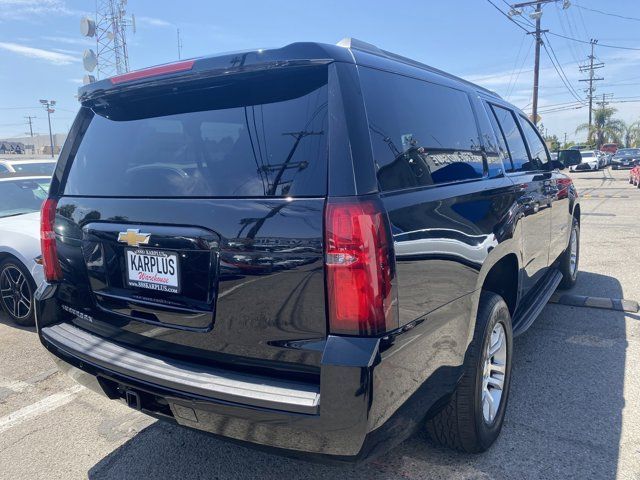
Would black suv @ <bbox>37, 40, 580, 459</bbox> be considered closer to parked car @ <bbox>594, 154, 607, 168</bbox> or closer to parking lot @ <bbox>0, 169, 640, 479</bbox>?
parking lot @ <bbox>0, 169, 640, 479</bbox>

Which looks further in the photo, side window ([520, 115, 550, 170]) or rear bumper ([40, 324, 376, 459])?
side window ([520, 115, 550, 170])

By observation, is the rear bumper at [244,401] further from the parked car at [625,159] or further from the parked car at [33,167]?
the parked car at [625,159]

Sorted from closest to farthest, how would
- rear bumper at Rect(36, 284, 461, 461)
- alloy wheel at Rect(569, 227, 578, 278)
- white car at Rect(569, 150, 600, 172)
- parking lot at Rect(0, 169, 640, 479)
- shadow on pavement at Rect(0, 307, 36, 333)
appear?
1. rear bumper at Rect(36, 284, 461, 461)
2. parking lot at Rect(0, 169, 640, 479)
3. shadow on pavement at Rect(0, 307, 36, 333)
4. alloy wheel at Rect(569, 227, 578, 278)
5. white car at Rect(569, 150, 600, 172)

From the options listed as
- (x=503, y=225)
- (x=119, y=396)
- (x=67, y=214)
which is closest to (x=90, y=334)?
(x=119, y=396)

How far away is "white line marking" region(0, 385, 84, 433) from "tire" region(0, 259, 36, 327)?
1.53 metres


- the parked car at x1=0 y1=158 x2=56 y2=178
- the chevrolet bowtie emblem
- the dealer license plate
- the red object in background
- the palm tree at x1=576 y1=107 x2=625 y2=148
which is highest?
the palm tree at x1=576 y1=107 x2=625 y2=148

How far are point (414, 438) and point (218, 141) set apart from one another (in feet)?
6.45

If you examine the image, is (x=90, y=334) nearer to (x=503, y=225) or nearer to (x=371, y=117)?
(x=371, y=117)

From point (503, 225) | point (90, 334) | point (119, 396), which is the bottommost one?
point (119, 396)

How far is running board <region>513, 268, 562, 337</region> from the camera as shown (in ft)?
11.6

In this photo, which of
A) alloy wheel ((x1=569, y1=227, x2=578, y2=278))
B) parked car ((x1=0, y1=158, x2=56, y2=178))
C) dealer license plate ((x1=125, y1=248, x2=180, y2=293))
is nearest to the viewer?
dealer license plate ((x1=125, y1=248, x2=180, y2=293))

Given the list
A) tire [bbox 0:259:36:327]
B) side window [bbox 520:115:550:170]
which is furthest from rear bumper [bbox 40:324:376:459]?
side window [bbox 520:115:550:170]

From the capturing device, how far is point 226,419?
6.48ft

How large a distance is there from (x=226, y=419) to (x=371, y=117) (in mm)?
1308
